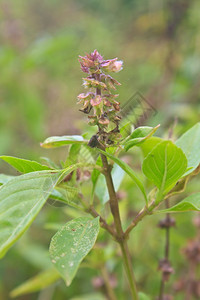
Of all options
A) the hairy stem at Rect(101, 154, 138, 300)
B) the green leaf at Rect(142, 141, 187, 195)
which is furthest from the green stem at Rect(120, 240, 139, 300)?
the green leaf at Rect(142, 141, 187, 195)

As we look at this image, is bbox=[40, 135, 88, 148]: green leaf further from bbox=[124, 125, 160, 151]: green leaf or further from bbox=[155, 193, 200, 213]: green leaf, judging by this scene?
bbox=[155, 193, 200, 213]: green leaf

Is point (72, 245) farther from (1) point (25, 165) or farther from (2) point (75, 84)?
(2) point (75, 84)

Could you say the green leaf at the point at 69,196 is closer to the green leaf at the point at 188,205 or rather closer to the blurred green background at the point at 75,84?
the green leaf at the point at 188,205

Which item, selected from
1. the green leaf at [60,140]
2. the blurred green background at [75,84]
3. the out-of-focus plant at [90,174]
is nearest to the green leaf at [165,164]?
the out-of-focus plant at [90,174]

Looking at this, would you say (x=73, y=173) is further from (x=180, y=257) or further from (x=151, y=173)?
(x=180, y=257)

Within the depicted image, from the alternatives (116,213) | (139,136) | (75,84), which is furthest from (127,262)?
(75,84)

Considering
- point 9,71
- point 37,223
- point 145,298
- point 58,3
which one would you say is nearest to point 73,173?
point 145,298
